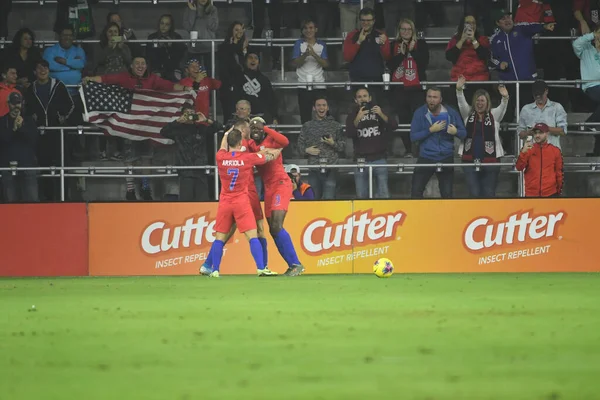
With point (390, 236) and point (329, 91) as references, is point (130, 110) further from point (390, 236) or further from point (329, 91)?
point (390, 236)

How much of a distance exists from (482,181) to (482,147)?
0.65 metres

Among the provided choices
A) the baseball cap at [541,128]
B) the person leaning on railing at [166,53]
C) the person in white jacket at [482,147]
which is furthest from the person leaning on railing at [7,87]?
Answer: the baseball cap at [541,128]

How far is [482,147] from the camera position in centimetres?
2220

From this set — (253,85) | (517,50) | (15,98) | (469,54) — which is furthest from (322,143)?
(15,98)

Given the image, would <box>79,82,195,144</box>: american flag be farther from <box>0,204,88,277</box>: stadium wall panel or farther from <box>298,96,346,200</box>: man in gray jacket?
<box>0,204,88,277</box>: stadium wall panel

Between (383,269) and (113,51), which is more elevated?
(113,51)

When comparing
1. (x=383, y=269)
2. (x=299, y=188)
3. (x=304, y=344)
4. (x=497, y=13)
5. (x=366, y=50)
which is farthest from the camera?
(x=497, y=13)

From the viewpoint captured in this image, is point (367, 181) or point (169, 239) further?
point (367, 181)

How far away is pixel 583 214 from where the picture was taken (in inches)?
800

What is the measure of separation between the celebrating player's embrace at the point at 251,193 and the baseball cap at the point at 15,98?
18.2ft

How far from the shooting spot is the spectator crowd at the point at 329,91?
2205cm

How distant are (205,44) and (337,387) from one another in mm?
18665

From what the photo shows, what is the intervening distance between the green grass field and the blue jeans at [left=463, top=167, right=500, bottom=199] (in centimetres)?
780

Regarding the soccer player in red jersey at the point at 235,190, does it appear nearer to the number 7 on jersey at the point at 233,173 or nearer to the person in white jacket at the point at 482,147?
the number 7 on jersey at the point at 233,173
